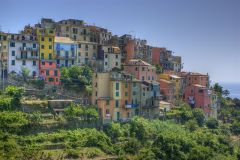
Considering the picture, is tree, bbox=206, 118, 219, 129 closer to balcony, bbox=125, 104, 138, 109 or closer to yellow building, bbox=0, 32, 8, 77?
balcony, bbox=125, 104, 138, 109

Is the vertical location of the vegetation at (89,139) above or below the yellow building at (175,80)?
below

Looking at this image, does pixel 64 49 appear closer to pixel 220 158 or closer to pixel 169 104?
pixel 169 104

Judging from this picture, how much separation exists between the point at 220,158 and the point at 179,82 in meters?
29.3

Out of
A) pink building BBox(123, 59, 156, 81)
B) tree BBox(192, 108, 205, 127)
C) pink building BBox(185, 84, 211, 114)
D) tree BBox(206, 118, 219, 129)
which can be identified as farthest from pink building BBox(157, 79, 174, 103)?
tree BBox(206, 118, 219, 129)

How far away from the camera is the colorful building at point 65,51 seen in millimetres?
67125

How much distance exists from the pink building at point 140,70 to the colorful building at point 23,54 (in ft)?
53.9

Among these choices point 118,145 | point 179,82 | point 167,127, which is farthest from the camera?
point 179,82

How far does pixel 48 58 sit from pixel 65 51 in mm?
3752

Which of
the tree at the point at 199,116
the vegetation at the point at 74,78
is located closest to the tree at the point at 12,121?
the vegetation at the point at 74,78

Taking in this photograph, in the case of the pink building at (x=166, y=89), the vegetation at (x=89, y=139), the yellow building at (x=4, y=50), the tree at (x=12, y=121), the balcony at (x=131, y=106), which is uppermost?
the yellow building at (x=4, y=50)

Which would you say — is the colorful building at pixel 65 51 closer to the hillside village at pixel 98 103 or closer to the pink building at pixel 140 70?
the hillside village at pixel 98 103

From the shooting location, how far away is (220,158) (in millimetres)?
52875

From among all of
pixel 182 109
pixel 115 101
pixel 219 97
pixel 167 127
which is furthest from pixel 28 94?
A: pixel 219 97

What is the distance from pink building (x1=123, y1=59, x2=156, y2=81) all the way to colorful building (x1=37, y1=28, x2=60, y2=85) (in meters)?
13.1
